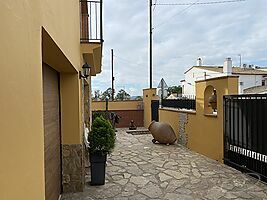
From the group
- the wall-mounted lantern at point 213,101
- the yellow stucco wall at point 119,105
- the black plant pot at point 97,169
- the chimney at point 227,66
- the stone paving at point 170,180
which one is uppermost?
the chimney at point 227,66

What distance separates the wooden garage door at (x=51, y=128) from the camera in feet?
12.3

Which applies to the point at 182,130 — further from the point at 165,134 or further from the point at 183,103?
the point at 183,103

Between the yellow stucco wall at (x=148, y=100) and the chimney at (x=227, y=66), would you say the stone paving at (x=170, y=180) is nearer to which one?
the yellow stucco wall at (x=148, y=100)

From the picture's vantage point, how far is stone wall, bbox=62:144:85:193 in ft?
17.2

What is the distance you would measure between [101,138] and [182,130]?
18.2 ft

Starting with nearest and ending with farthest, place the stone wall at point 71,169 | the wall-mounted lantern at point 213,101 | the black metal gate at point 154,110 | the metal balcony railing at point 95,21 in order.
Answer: the stone wall at point 71,169
the metal balcony railing at point 95,21
the wall-mounted lantern at point 213,101
the black metal gate at point 154,110

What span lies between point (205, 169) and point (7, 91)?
6396 millimetres

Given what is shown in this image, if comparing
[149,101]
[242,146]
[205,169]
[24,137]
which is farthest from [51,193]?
[149,101]

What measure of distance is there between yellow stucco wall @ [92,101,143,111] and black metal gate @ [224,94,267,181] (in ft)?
33.4

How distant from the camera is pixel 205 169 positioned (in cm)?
689

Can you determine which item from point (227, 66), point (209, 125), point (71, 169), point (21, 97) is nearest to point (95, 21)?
point (71, 169)

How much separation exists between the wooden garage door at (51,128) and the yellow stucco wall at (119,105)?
11.8 m

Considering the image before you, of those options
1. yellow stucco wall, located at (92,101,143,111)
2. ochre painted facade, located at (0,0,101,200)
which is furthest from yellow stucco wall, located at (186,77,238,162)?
yellow stucco wall, located at (92,101,143,111)

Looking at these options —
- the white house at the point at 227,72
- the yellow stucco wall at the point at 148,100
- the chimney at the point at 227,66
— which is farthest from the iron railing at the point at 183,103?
the white house at the point at 227,72
